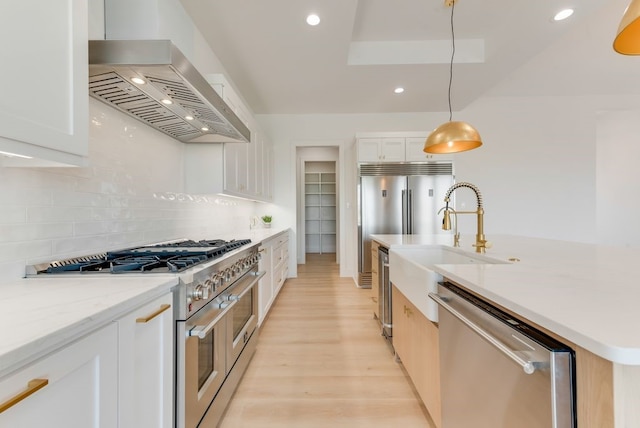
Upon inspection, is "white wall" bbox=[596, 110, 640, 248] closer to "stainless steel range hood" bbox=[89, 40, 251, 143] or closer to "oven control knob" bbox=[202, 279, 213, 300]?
"stainless steel range hood" bbox=[89, 40, 251, 143]

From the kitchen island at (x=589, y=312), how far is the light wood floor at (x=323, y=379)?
3.29 feet

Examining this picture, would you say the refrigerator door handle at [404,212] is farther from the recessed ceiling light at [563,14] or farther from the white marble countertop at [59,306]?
the white marble countertop at [59,306]

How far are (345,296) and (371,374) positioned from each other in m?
1.72

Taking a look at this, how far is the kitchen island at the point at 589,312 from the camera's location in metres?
0.48

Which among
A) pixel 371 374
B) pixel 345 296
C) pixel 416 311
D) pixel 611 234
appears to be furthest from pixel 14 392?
pixel 611 234

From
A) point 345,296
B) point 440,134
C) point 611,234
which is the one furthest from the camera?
point 611,234

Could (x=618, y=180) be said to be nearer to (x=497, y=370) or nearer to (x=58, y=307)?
(x=497, y=370)

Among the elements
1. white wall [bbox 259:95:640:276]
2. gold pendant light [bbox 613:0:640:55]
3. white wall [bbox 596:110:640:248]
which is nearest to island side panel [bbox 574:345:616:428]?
gold pendant light [bbox 613:0:640:55]

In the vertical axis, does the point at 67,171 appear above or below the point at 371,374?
above

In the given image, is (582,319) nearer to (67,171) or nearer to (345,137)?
(67,171)

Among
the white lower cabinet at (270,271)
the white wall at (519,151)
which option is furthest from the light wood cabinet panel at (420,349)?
the white wall at (519,151)

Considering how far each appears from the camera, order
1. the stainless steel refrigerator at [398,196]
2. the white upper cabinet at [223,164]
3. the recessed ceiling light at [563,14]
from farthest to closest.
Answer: the stainless steel refrigerator at [398,196], the recessed ceiling light at [563,14], the white upper cabinet at [223,164]

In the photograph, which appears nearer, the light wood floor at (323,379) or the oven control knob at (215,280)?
the oven control knob at (215,280)

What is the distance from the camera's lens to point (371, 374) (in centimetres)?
187
